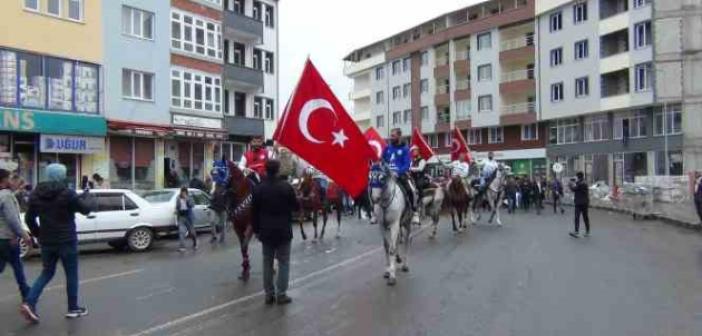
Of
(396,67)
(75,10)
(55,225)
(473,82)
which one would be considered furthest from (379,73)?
(55,225)

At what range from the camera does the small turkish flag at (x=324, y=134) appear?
1187 cm

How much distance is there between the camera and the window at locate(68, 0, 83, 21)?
31.2 m


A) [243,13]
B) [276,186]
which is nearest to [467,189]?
[276,186]

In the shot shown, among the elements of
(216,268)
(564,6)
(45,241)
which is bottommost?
(216,268)

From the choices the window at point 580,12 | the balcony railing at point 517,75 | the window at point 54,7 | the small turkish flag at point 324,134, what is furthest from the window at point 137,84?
the balcony railing at point 517,75

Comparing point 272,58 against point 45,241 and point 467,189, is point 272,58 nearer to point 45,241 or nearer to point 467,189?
point 467,189

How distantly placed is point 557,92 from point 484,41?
1226 cm

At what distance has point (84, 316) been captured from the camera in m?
9.29

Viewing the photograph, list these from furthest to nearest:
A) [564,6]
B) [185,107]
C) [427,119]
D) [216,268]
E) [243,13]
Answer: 1. [427,119]
2. [564,6]
3. [243,13]
4. [185,107]
5. [216,268]

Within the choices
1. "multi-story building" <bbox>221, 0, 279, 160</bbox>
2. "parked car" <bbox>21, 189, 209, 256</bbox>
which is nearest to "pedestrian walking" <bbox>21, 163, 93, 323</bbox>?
"parked car" <bbox>21, 189, 209, 256</bbox>

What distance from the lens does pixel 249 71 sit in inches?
1770

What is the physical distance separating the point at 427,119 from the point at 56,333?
2996 inches

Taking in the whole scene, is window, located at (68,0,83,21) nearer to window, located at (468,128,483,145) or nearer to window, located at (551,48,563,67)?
window, located at (551,48,563,67)

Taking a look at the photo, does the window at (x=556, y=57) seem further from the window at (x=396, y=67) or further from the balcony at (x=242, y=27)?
the balcony at (x=242, y=27)
